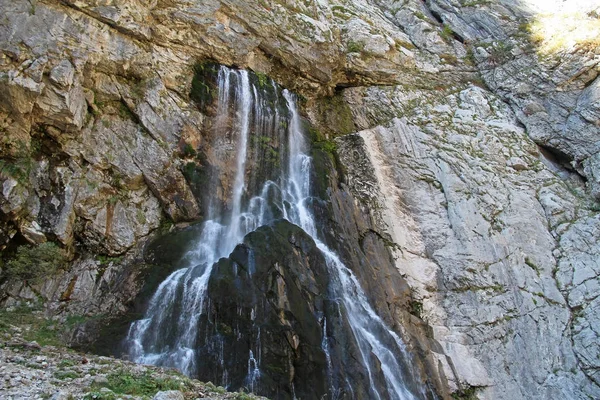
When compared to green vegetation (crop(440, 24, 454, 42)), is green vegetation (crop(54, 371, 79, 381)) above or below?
below

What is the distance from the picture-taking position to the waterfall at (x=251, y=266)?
11.7 meters

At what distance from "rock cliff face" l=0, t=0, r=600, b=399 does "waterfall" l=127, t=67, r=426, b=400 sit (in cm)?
78

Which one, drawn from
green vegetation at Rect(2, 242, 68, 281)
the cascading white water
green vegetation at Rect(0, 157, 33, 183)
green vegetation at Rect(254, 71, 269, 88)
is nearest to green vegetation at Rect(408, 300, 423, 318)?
the cascading white water

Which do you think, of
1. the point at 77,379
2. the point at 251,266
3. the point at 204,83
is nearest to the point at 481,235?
the point at 251,266

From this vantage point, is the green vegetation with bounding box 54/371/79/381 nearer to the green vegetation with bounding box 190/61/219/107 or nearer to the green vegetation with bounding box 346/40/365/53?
the green vegetation with bounding box 190/61/219/107

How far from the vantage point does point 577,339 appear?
16094 mm

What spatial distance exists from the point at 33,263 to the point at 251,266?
20.6ft

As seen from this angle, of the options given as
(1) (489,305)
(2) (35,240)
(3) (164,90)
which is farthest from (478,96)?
(2) (35,240)

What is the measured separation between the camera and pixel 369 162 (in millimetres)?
20969

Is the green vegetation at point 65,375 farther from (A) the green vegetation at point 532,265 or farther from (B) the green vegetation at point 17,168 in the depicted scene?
(A) the green vegetation at point 532,265

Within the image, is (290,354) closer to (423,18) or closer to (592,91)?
(592,91)

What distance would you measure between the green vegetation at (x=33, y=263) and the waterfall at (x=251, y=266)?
321 centimetres

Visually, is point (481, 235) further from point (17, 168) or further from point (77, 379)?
point (17, 168)

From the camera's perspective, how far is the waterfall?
11.7 meters
